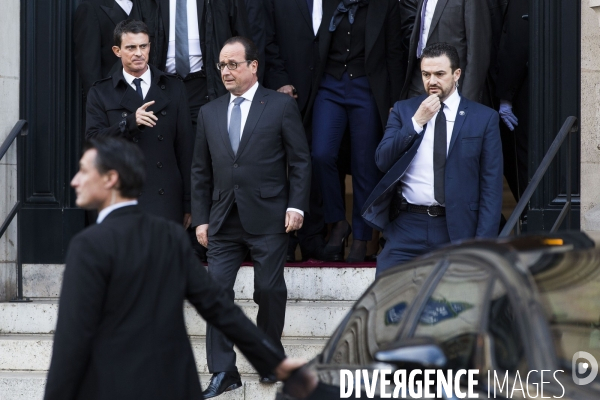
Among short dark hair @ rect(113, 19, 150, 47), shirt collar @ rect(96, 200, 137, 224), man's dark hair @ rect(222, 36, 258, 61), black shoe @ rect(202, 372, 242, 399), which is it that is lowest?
black shoe @ rect(202, 372, 242, 399)

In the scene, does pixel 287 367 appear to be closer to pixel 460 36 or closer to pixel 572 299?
pixel 572 299

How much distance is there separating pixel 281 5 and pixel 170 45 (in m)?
0.97

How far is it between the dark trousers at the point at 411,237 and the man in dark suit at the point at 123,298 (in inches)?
95.6

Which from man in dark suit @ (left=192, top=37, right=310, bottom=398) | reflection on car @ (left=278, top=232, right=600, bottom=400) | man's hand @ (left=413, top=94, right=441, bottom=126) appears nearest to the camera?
reflection on car @ (left=278, top=232, right=600, bottom=400)

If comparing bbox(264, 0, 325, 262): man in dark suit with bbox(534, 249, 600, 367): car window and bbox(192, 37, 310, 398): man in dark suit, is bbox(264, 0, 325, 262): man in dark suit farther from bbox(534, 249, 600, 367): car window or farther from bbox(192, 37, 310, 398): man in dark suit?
bbox(534, 249, 600, 367): car window

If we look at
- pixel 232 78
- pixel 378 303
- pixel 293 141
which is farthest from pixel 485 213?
pixel 378 303

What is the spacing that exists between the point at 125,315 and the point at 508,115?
518 centimetres

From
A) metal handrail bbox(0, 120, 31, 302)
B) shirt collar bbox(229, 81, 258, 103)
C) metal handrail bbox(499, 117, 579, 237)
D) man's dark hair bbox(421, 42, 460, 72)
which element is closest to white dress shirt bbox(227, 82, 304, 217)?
shirt collar bbox(229, 81, 258, 103)

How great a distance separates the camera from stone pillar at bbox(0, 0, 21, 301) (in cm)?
826

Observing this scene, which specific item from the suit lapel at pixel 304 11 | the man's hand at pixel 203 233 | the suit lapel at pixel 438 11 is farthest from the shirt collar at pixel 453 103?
the suit lapel at pixel 304 11

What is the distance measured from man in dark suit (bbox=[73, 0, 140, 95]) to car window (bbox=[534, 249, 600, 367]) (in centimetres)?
546

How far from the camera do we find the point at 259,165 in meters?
6.77

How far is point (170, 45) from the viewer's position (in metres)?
8.18

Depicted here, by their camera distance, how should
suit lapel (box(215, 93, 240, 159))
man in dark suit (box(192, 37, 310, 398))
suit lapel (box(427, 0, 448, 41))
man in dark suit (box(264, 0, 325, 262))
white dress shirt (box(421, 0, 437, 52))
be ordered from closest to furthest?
1. man in dark suit (box(192, 37, 310, 398))
2. suit lapel (box(215, 93, 240, 159))
3. suit lapel (box(427, 0, 448, 41))
4. white dress shirt (box(421, 0, 437, 52))
5. man in dark suit (box(264, 0, 325, 262))
